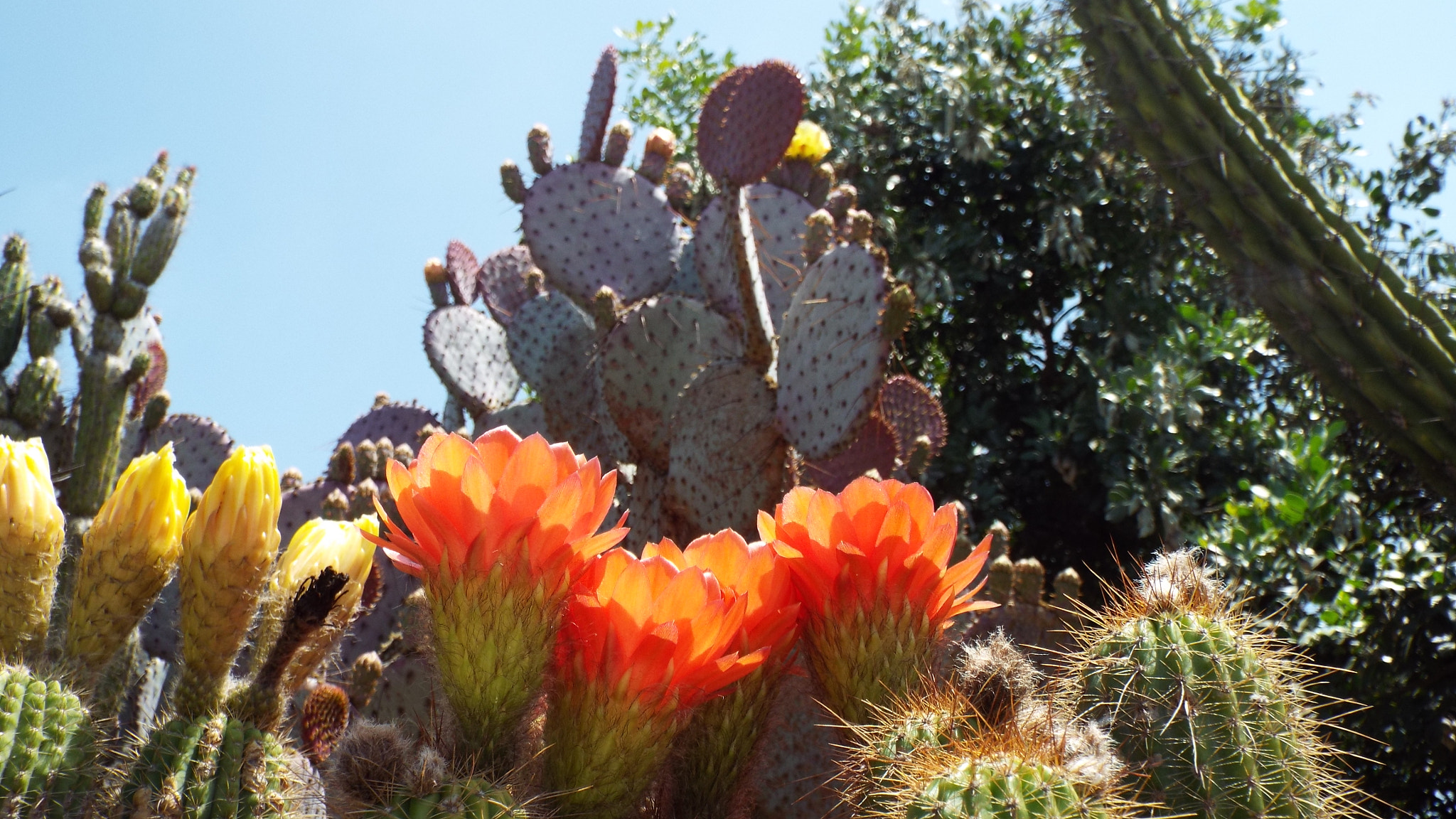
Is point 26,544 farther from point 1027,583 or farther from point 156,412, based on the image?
point 156,412

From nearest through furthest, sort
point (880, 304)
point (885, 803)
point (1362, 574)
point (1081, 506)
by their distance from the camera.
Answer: point (885, 803) < point (880, 304) < point (1362, 574) < point (1081, 506)

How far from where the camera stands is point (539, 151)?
281cm

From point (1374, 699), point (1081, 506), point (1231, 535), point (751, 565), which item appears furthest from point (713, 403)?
point (1081, 506)

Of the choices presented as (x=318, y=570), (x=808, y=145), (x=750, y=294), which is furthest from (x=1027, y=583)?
(x=808, y=145)

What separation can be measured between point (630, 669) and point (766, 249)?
6.21ft

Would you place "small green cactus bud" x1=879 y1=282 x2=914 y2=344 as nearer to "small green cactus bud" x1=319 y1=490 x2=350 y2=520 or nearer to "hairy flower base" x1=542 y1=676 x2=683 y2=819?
"small green cactus bud" x1=319 y1=490 x2=350 y2=520

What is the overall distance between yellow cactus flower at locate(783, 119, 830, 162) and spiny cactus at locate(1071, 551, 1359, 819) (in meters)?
2.22

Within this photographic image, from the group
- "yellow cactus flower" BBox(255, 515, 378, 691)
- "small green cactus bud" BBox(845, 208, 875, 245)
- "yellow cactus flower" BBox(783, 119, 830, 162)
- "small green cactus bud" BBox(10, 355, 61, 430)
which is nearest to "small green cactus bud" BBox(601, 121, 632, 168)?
"yellow cactus flower" BBox(783, 119, 830, 162)

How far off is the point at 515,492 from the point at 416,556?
10 centimetres

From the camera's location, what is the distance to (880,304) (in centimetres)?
180

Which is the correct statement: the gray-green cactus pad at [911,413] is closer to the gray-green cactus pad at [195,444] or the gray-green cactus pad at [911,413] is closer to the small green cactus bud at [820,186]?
the small green cactus bud at [820,186]

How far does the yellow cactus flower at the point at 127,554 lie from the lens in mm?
833

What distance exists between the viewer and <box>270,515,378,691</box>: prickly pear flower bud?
86 centimetres

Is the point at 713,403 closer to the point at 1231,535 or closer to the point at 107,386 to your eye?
the point at 107,386
